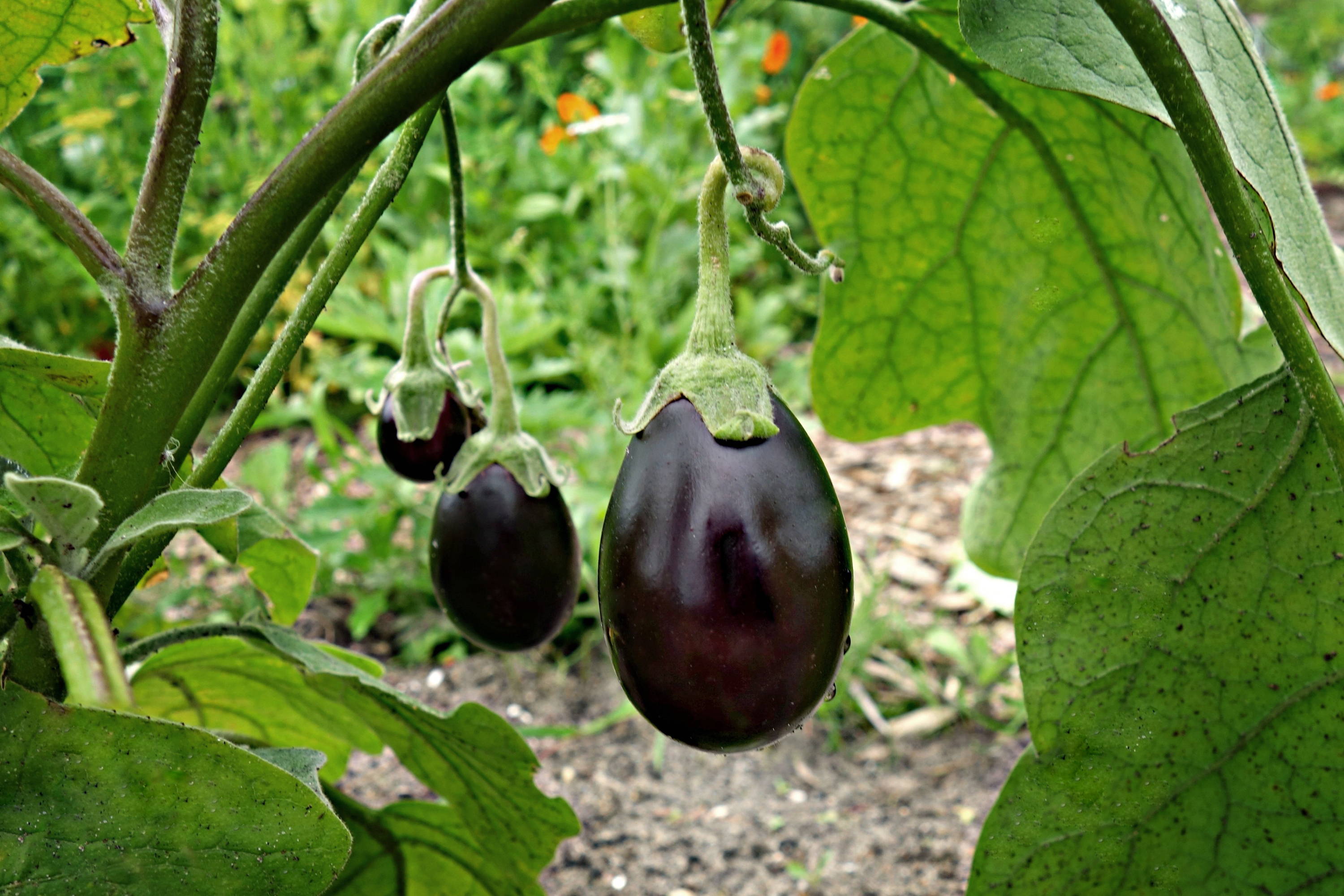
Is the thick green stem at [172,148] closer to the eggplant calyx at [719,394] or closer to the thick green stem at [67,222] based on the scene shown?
the thick green stem at [67,222]

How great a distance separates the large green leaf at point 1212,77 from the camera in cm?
53

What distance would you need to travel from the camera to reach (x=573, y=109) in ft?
9.53

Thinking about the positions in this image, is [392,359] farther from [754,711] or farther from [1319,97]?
[1319,97]

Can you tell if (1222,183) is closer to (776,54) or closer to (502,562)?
(502,562)

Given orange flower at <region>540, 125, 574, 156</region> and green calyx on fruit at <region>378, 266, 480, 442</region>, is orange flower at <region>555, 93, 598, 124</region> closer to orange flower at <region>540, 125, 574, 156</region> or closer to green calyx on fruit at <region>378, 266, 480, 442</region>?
orange flower at <region>540, 125, 574, 156</region>

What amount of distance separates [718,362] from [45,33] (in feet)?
1.38

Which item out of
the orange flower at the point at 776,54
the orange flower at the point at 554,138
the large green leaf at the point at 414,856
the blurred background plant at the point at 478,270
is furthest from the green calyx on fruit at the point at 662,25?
the orange flower at the point at 776,54

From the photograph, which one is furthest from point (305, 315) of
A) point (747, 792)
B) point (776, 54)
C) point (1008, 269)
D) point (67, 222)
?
point (776, 54)

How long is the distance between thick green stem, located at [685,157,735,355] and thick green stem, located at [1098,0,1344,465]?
0.18 meters

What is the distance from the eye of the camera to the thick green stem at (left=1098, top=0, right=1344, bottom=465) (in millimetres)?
479

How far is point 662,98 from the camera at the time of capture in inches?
121

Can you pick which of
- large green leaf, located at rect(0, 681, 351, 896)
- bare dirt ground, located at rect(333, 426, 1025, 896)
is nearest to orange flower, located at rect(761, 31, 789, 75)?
bare dirt ground, located at rect(333, 426, 1025, 896)

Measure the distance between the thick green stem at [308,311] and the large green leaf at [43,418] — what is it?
0.07 meters

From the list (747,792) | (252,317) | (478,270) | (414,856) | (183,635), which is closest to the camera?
(252,317)
